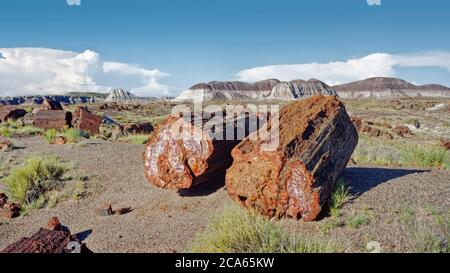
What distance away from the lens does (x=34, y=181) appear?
847 cm

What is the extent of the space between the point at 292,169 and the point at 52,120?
14287 mm

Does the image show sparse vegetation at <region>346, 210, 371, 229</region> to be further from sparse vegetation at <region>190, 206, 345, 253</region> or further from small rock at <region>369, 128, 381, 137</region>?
small rock at <region>369, 128, 381, 137</region>

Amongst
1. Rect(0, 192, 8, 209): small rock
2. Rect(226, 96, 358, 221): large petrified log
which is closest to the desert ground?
Rect(226, 96, 358, 221): large petrified log

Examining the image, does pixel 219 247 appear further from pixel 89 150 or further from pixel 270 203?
pixel 89 150

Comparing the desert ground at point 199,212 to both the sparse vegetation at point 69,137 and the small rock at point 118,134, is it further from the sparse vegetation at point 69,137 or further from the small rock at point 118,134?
the small rock at point 118,134

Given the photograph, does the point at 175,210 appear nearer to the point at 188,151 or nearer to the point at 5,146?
the point at 188,151

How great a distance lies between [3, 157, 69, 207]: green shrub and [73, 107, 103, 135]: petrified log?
24.8ft

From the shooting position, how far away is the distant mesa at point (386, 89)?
143 metres

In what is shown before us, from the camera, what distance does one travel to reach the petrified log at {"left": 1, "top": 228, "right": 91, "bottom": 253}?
13.2ft

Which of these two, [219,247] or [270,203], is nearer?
[219,247]

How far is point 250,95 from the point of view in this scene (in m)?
145

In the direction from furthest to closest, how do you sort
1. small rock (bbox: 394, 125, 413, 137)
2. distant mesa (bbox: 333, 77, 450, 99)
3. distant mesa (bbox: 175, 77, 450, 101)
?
distant mesa (bbox: 333, 77, 450, 99) < distant mesa (bbox: 175, 77, 450, 101) < small rock (bbox: 394, 125, 413, 137)
